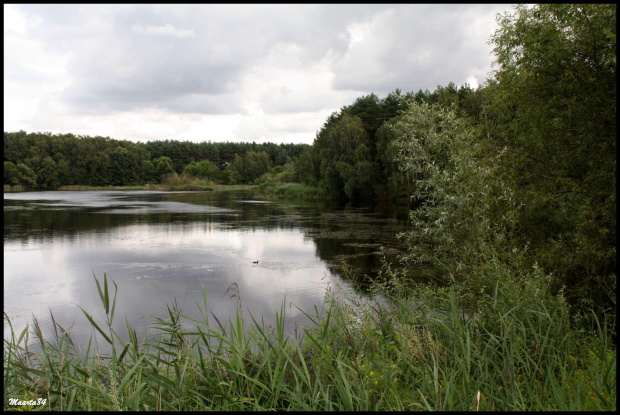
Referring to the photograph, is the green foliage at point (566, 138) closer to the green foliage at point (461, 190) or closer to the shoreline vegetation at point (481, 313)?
the shoreline vegetation at point (481, 313)

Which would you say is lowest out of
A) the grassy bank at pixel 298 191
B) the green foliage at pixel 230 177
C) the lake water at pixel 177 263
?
the lake water at pixel 177 263

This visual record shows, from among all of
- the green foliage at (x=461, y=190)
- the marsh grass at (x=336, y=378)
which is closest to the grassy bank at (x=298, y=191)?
the green foliage at (x=461, y=190)

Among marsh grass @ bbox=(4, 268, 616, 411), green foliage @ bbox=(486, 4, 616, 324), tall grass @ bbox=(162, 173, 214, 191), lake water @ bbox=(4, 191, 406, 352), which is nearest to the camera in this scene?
marsh grass @ bbox=(4, 268, 616, 411)

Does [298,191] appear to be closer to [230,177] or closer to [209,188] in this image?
[209,188]

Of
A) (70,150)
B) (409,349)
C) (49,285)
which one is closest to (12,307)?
(49,285)

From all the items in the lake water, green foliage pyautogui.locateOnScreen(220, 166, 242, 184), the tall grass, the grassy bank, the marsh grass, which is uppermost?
green foliage pyautogui.locateOnScreen(220, 166, 242, 184)

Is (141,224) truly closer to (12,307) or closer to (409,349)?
(12,307)

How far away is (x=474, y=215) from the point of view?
6.36m

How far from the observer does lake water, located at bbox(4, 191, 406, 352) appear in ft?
29.4

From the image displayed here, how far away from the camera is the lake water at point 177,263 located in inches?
352

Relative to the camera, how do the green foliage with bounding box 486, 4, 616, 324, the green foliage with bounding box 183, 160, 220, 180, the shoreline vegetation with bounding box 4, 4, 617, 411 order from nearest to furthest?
1. the shoreline vegetation with bounding box 4, 4, 617, 411
2. the green foliage with bounding box 486, 4, 616, 324
3. the green foliage with bounding box 183, 160, 220, 180

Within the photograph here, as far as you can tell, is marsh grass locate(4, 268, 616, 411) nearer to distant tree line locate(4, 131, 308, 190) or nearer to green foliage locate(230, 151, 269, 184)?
distant tree line locate(4, 131, 308, 190)

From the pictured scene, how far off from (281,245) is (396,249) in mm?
4670

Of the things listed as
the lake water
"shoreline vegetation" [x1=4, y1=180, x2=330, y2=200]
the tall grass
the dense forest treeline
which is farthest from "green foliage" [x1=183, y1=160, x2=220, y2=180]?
the dense forest treeline
